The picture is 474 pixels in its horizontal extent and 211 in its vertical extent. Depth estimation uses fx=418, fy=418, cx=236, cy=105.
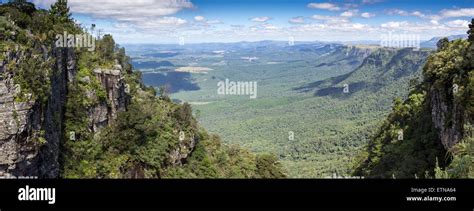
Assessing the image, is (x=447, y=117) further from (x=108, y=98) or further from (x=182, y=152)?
(x=108, y=98)

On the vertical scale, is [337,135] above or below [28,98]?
below

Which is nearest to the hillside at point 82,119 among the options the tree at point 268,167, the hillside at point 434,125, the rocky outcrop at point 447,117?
the tree at point 268,167

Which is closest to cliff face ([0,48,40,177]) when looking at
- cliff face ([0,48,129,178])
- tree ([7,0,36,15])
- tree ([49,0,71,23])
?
cliff face ([0,48,129,178])

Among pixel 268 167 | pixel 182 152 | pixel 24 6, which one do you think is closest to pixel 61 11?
pixel 24 6

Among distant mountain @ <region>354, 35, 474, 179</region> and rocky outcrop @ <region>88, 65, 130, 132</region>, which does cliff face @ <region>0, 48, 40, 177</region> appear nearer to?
rocky outcrop @ <region>88, 65, 130, 132</region>

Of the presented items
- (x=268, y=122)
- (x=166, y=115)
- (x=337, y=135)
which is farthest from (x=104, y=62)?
(x=268, y=122)

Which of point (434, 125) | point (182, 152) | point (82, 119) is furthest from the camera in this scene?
point (182, 152)
